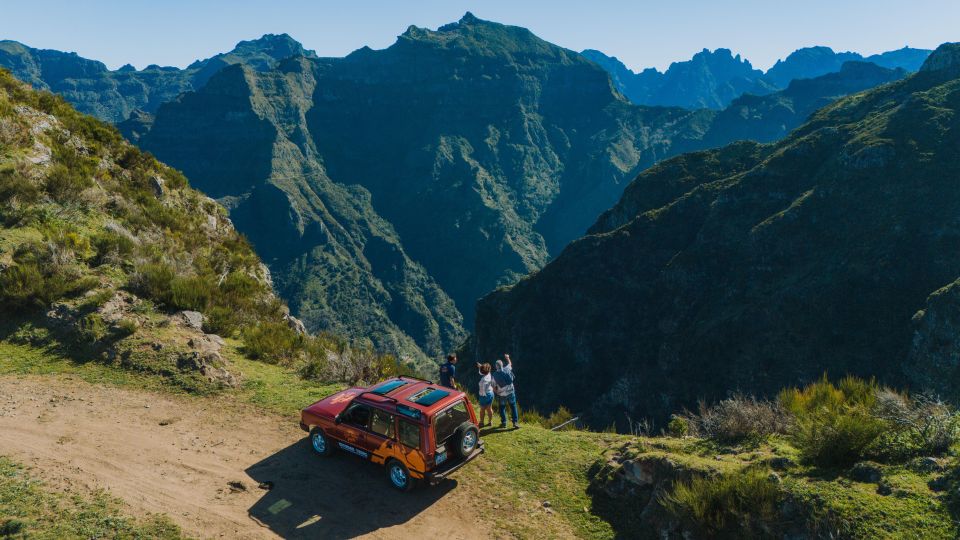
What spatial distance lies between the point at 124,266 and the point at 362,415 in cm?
1271

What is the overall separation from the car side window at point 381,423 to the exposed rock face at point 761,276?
51130mm

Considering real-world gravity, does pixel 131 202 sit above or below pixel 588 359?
above

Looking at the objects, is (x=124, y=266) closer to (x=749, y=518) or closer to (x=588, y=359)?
(x=749, y=518)

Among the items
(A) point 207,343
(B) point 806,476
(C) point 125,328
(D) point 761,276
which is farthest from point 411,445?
(D) point 761,276

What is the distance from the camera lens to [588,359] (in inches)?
3334

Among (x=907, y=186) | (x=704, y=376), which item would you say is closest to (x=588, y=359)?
(x=704, y=376)

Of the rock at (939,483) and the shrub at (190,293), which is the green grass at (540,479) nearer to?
the rock at (939,483)

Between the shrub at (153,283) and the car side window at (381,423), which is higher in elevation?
the shrub at (153,283)

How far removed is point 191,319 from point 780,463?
1669 cm

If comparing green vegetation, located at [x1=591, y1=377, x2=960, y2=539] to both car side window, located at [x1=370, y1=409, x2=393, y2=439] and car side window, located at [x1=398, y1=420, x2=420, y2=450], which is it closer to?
car side window, located at [x1=398, y1=420, x2=420, y2=450]

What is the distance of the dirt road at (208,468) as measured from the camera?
32.1ft

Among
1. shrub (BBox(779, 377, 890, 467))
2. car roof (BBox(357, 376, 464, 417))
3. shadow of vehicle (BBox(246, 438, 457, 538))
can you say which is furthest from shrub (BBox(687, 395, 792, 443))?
shadow of vehicle (BBox(246, 438, 457, 538))

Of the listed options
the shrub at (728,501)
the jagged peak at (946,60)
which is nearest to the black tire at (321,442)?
the shrub at (728,501)

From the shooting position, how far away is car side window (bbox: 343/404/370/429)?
11.2 m
